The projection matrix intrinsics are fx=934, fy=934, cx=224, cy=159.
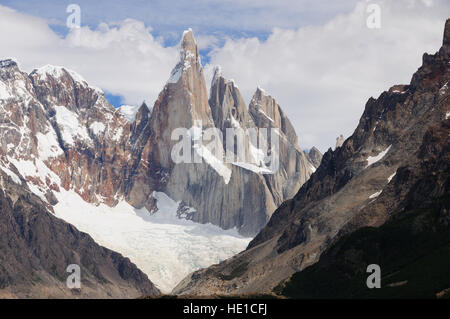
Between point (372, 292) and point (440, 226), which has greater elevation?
point (440, 226)

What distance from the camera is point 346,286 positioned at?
628 ft
